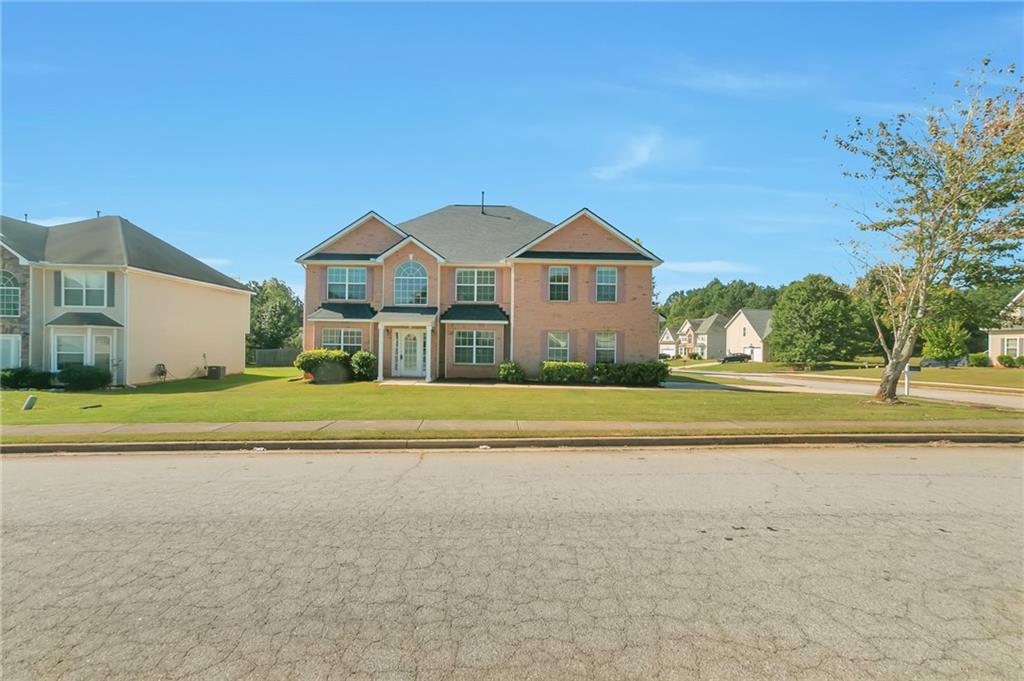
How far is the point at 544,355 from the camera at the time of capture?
2831 centimetres

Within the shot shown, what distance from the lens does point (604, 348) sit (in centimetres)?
2823

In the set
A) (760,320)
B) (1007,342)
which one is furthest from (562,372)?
(760,320)

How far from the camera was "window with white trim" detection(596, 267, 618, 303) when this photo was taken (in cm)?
2822

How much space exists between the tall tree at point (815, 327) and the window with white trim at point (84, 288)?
5427cm

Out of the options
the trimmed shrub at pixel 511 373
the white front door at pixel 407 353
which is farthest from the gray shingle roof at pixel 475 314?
the trimmed shrub at pixel 511 373

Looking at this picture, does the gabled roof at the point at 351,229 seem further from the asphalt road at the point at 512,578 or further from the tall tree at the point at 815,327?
the tall tree at the point at 815,327

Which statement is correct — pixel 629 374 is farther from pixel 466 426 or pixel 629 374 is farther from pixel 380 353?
pixel 466 426

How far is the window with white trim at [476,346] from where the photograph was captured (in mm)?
28961

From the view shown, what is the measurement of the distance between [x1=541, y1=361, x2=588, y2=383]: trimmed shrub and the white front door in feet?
20.1

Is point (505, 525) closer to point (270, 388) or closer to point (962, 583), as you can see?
point (962, 583)

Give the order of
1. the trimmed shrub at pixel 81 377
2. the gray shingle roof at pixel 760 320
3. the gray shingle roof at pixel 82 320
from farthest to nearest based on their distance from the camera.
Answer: the gray shingle roof at pixel 760 320, the gray shingle roof at pixel 82 320, the trimmed shrub at pixel 81 377

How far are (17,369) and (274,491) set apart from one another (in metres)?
24.7

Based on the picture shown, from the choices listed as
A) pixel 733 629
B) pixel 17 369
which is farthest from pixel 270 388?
pixel 733 629

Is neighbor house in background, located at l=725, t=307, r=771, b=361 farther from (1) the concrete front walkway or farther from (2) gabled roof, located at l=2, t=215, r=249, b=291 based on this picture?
(2) gabled roof, located at l=2, t=215, r=249, b=291
